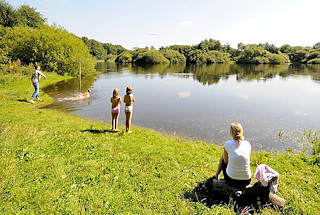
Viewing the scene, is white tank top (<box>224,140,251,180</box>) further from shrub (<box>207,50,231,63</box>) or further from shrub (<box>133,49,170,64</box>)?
shrub (<box>207,50,231,63</box>)

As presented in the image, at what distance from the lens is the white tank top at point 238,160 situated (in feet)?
14.2

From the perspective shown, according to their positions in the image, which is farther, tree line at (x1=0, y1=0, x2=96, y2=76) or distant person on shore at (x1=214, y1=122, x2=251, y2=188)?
tree line at (x1=0, y1=0, x2=96, y2=76)

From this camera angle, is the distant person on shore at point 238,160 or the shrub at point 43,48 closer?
the distant person on shore at point 238,160

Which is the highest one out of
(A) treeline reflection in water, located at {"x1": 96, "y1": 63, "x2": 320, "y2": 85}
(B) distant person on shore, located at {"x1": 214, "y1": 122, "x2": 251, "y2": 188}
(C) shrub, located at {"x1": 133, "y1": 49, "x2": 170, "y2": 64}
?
(C) shrub, located at {"x1": 133, "y1": 49, "x2": 170, "y2": 64}

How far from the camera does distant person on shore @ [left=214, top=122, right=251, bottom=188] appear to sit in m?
4.34

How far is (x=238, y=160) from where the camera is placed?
4.33 m

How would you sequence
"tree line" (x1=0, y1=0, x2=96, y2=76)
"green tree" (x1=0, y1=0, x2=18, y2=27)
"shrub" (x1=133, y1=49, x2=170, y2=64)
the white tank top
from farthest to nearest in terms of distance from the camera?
1. "shrub" (x1=133, y1=49, x2=170, y2=64)
2. "green tree" (x1=0, y1=0, x2=18, y2=27)
3. "tree line" (x1=0, y1=0, x2=96, y2=76)
4. the white tank top

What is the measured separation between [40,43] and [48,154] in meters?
32.5

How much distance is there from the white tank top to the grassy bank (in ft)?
2.83

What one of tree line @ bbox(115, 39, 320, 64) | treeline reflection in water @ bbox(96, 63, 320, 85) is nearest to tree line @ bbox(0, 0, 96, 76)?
treeline reflection in water @ bbox(96, 63, 320, 85)

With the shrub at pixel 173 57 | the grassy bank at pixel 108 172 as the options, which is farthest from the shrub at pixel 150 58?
the grassy bank at pixel 108 172

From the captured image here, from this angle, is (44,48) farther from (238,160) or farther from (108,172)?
(238,160)

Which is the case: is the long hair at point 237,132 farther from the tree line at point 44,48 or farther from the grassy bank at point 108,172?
the tree line at point 44,48

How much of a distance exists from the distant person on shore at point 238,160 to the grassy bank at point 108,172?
721 millimetres
